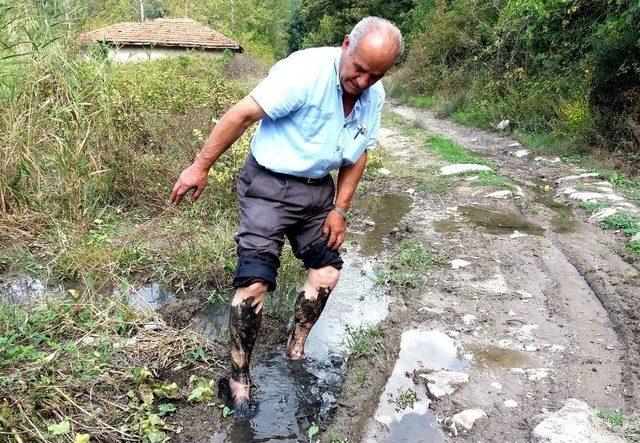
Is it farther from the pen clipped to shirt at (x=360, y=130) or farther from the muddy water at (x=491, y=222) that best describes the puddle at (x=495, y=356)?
the muddy water at (x=491, y=222)

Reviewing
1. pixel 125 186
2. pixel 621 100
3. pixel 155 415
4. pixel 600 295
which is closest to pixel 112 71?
pixel 125 186

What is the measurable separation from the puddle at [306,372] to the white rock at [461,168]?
11.6 feet

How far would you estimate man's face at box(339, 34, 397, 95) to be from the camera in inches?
86.3

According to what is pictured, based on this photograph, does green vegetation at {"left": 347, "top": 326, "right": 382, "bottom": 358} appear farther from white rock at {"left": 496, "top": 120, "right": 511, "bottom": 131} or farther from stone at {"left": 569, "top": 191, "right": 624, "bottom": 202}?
white rock at {"left": 496, "top": 120, "right": 511, "bottom": 131}

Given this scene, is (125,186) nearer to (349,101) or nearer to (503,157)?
(349,101)

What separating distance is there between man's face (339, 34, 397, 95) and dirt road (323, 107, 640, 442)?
1374 mm

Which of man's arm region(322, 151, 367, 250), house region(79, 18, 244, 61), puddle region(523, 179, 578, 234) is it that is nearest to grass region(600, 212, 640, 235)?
puddle region(523, 179, 578, 234)

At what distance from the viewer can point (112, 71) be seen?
4.64 meters

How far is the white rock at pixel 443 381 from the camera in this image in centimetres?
248

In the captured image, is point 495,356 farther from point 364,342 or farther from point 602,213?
point 602,213

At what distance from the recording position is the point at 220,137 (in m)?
2.31

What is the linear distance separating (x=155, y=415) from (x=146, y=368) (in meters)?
0.27

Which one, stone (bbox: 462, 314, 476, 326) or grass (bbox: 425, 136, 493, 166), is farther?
grass (bbox: 425, 136, 493, 166)

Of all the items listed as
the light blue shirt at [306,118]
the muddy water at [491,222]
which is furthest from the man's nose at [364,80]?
the muddy water at [491,222]
